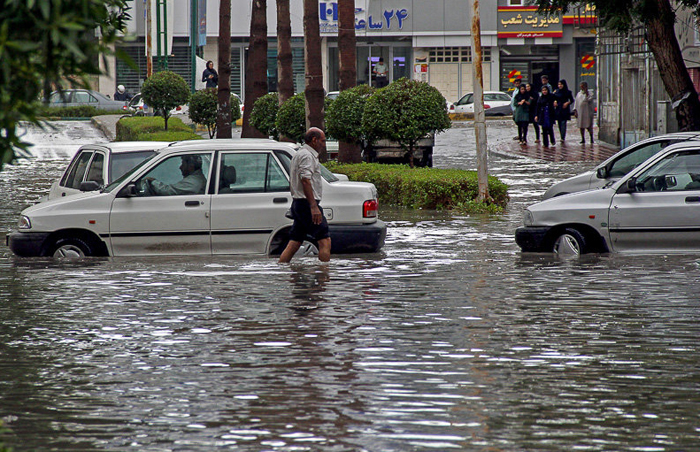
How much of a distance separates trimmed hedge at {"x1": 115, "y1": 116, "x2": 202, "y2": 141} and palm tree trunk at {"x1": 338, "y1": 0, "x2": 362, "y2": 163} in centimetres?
674

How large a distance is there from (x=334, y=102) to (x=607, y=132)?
14.6m

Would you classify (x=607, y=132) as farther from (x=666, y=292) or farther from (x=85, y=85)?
(x=85, y=85)

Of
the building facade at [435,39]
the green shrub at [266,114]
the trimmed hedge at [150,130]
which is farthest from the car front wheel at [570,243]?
the building facade at [435,39]

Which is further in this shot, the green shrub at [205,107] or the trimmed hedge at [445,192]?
the green shrub at [205,107]

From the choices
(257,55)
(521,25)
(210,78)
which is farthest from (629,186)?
(521,25)

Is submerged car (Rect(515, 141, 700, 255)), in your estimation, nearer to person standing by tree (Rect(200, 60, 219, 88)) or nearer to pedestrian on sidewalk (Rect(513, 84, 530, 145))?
pedestrian on sidewalk (Rect(513, 84, 530, 145))

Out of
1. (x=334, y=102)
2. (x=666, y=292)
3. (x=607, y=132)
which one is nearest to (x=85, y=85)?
(x=666, y=292)

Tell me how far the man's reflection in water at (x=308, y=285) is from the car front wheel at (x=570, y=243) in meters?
2.75

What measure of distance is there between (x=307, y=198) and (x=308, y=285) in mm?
1067

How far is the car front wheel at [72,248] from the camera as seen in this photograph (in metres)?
12.5

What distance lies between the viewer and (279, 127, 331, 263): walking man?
11578 millimetres

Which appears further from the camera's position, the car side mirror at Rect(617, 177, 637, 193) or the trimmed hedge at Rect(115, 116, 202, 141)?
the trimmed hedge at Rect(115, 116, 202, 141)

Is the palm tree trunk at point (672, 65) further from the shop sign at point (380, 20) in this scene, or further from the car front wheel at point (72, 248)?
the shop sign at point (380, 20)

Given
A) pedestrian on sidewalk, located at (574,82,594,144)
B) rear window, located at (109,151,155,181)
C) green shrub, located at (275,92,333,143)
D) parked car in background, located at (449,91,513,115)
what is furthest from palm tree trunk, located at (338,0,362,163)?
parked car in background, located at (449,91,513,115)
